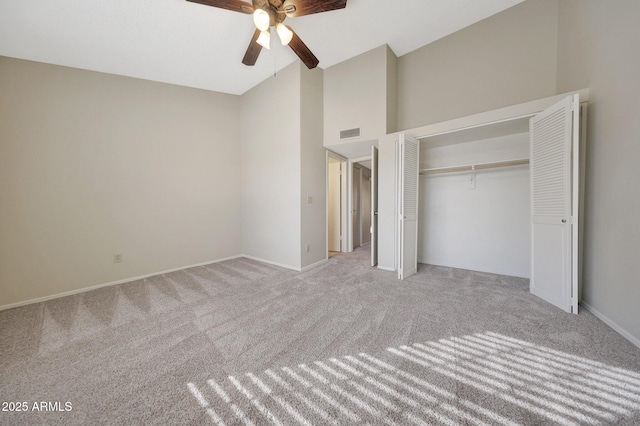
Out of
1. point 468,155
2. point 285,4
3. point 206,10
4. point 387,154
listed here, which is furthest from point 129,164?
point 468,155

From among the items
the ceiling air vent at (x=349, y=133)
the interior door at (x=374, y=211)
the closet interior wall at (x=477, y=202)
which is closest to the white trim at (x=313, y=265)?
the interior door at (x=374, y=211)

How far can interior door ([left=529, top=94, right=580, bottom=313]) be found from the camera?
209 cm

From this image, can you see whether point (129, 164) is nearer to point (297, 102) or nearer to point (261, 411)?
point (297, 102)

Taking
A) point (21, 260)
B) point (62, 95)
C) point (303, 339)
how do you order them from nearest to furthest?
point (303, 339) → point (21, 260) → point (62, 95)

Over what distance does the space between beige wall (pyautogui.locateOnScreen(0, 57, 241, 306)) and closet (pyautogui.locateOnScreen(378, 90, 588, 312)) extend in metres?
3.33

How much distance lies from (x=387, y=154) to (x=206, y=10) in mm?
2916

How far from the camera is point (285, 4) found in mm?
1960

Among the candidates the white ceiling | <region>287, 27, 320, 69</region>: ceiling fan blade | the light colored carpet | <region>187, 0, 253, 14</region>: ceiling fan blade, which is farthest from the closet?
<region>187, 0, 253, 14</region>: ceiling fan blade

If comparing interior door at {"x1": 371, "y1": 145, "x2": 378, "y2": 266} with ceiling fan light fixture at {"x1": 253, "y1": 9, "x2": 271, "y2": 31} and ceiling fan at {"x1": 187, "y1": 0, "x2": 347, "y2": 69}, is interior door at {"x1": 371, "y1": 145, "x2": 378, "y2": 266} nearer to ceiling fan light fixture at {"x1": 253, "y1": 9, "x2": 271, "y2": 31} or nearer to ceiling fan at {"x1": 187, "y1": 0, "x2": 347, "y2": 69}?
ceiling fan at {"x1": 187, "y1": 0, "x2": 347, "y2": 69}

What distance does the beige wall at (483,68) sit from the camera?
2736 mm

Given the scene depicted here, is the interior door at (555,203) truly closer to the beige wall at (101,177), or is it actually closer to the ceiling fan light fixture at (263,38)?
the ceiling fan light fixture at (263,38)

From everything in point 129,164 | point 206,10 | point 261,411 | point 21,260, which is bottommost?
point 261,411

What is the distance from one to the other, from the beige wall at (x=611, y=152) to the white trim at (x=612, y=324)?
0.02 metres

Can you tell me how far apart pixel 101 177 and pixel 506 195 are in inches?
233
